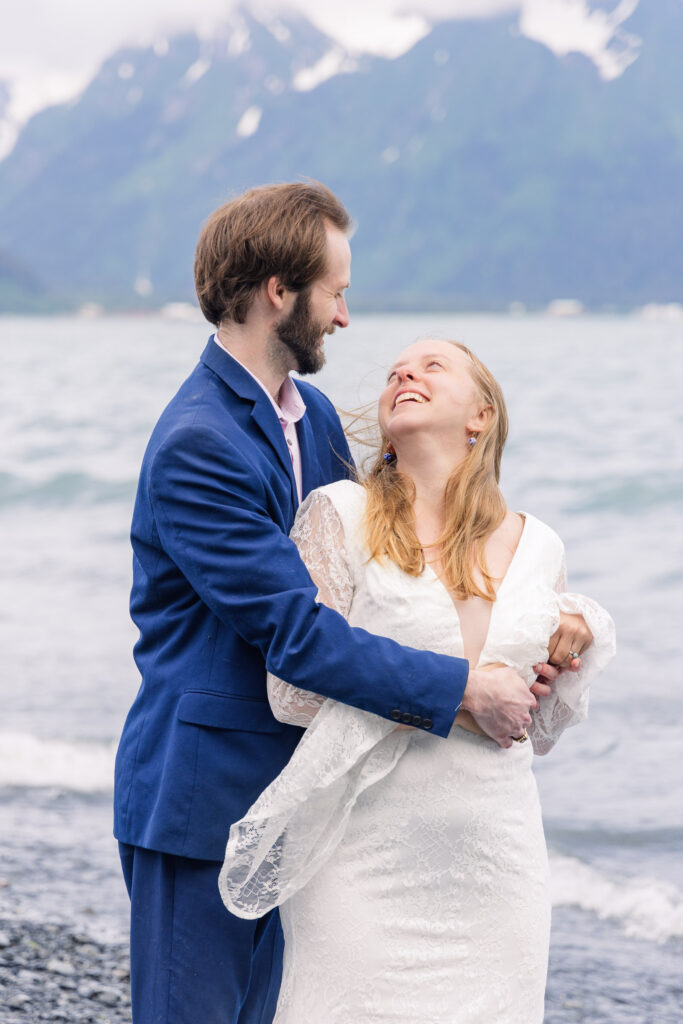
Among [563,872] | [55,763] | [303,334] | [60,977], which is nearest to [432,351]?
[303,334]

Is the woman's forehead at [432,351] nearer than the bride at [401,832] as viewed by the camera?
No

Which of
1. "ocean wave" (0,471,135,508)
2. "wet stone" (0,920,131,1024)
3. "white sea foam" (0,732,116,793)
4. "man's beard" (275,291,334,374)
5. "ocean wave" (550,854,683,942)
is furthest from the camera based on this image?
"ocean wave" (0,471,135,508)

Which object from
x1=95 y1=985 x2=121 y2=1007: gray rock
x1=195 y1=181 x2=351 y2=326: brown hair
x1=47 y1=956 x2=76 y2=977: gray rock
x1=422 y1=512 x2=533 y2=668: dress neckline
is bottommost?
x1=95 y1=985 x2=121 y2=1007: gray rock

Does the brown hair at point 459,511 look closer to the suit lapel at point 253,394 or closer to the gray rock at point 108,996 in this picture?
the suit lapel at point 253,394

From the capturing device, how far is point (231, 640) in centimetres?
232

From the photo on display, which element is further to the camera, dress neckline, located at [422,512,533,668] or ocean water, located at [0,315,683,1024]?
ocean water, located at [0,315,683,1024]

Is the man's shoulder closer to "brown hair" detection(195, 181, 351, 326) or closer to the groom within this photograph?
the groom

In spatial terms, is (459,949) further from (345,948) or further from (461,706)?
(461,706)

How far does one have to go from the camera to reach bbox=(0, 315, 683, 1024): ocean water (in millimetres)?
5289

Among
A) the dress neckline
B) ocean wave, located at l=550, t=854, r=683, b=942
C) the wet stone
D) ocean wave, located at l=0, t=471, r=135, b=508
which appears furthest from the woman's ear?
ocean wave, located at l=0, t=471, r=135, b=508

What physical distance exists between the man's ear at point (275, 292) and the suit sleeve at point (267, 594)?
0.35 metres

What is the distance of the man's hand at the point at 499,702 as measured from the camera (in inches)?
86.0

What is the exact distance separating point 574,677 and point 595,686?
7342mm

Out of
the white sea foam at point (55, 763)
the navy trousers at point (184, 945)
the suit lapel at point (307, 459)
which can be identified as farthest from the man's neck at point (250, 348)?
the white sea foam at point (55, 763)
